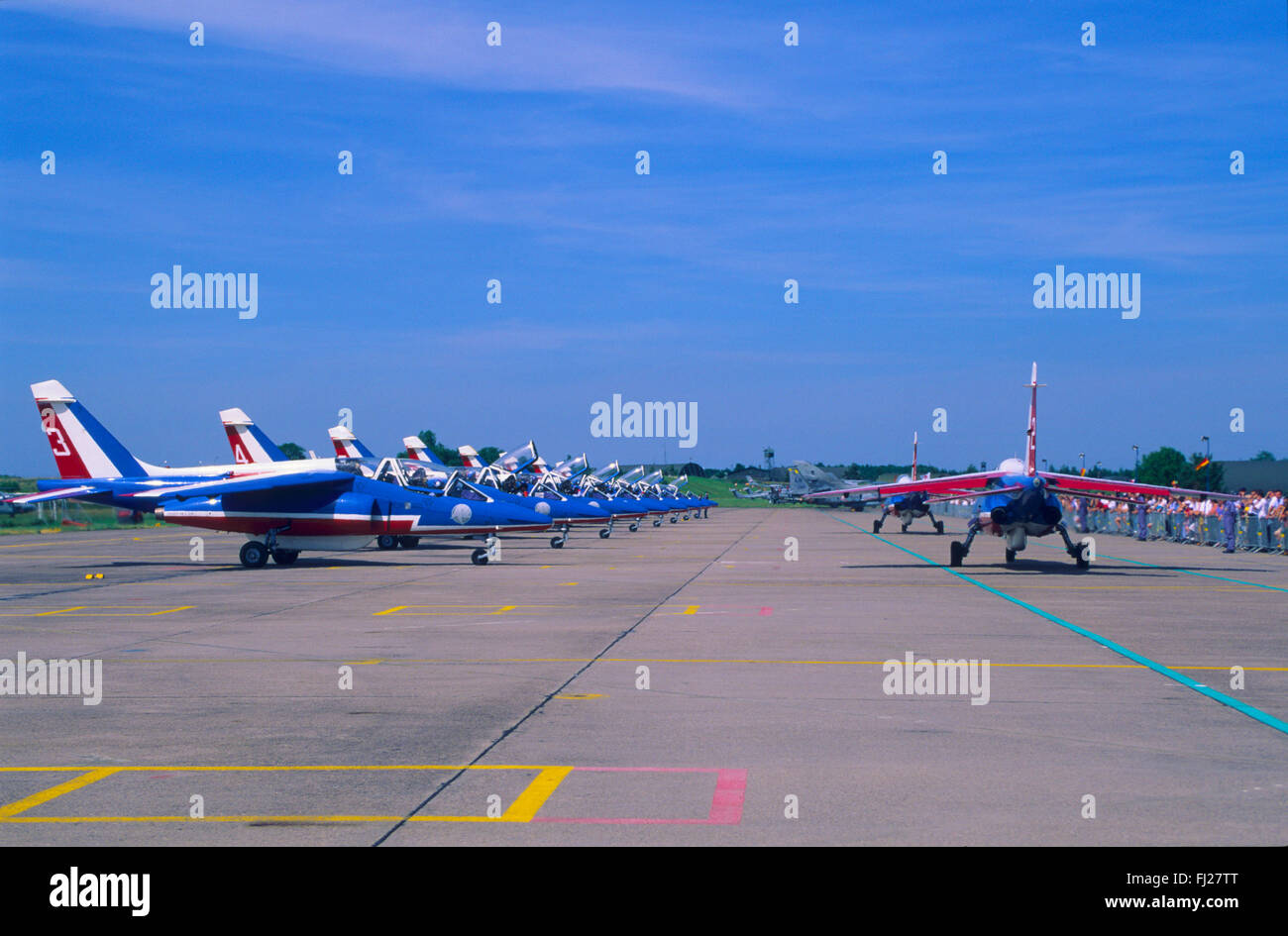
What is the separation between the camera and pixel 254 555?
2872cm

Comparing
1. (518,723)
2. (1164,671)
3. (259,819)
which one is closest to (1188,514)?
(1164,671)

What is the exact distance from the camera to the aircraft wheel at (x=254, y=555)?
28641 mm

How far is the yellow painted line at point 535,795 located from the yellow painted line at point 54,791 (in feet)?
9.17

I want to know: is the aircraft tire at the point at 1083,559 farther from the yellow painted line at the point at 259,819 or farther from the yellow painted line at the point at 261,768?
the yellow painted line at the point at 259,819

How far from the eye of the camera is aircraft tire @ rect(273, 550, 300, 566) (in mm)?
29397

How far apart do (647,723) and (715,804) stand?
8.29ft

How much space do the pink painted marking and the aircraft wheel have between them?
23268 millimetres

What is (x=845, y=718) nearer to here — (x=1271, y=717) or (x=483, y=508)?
(x=1271, y=717)

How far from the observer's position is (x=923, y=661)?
39.6ft

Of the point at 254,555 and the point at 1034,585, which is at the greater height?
the point at 254,555

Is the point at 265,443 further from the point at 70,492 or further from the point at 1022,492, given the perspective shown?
the point at 1022,492

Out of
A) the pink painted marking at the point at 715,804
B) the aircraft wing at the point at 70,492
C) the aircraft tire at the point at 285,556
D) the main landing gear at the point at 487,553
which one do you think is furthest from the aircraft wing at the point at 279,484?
→ the pink painted marking at the point at 715,804

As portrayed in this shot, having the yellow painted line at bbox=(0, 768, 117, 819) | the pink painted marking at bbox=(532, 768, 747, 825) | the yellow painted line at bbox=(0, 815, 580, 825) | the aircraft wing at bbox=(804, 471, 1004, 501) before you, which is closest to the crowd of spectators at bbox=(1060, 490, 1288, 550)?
the aircraft wing at bbox=(804, 471, 1004, 501)
